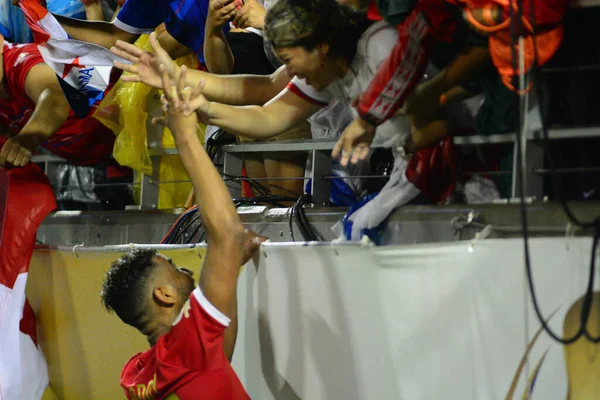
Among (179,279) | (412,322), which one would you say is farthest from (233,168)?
(412,322)

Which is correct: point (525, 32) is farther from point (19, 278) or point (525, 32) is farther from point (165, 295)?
point (19, 278)

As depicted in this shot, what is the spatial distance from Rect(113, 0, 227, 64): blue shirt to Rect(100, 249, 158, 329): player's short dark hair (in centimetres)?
98

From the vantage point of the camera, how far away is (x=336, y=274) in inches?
84.0

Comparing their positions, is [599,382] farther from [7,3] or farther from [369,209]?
[7,3]

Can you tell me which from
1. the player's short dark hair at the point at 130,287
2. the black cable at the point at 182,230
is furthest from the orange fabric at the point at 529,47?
the black cable at the point at 182,230

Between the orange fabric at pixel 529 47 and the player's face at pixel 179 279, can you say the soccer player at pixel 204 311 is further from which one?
the orange fabric at pixel 529 47

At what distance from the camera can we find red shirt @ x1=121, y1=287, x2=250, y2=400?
2.00 meters

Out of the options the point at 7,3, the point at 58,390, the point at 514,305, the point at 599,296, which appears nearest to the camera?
the point at 599,296

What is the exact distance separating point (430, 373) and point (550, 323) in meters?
0.31

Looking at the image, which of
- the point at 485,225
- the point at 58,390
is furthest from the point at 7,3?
the point at 485,225

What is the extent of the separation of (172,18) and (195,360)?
1361 millimetres

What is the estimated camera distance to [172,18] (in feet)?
9.64

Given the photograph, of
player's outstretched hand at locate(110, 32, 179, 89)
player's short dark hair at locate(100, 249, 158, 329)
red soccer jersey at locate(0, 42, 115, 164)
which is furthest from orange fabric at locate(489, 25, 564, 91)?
red soccer jersey at locate(0, 42, 115, 164)

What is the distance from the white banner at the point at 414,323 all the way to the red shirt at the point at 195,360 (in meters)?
0.24
